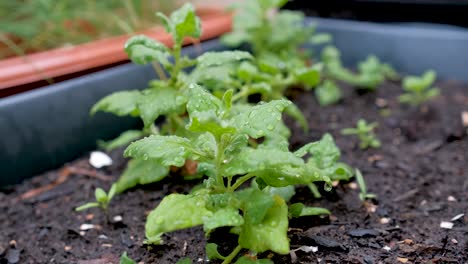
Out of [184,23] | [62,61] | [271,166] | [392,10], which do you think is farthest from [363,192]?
[392,10]

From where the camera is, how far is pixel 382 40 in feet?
7.51

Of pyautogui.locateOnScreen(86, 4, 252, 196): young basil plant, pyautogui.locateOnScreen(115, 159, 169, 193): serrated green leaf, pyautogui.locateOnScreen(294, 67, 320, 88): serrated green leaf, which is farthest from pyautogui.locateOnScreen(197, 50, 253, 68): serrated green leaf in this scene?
pyautogui.locateOnScreen(294, 67, 320, 88): serrated green leaf

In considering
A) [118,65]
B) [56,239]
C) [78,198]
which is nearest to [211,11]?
[118,65]

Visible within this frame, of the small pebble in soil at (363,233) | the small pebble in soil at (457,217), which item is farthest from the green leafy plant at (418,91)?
the small pebble in soil at (363,233)

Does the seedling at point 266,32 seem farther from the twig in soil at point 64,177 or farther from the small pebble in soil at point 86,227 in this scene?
the small pebble in soil at point 86,227

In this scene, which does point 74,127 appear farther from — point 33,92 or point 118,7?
point 118,7

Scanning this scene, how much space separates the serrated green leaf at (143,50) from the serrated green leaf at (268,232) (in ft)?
1.45

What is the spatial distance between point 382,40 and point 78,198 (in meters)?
1.54

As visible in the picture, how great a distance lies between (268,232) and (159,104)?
0.43 m

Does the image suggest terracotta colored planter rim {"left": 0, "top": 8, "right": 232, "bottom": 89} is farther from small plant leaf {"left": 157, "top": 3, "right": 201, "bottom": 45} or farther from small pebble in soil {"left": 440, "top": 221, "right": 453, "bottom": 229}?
small pebble in soil {"left": 440, "top": 221, "right": 453, "bottom": 229}

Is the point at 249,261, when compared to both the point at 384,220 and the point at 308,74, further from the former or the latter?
the point at 308,74

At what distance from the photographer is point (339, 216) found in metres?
1.16

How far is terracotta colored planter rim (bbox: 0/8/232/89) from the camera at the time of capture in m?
Answer: 1.49

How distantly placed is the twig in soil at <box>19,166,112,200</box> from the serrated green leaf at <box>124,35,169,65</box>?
0.45m
